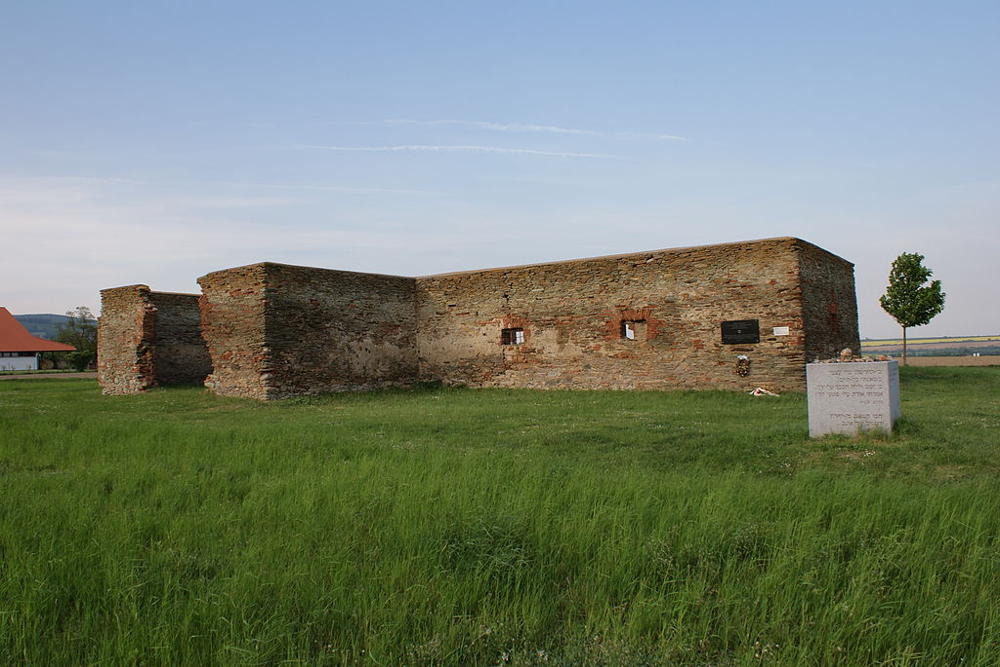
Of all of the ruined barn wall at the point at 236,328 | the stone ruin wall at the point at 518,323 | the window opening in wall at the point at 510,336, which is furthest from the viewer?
the window opening in wall at the point at 510,336

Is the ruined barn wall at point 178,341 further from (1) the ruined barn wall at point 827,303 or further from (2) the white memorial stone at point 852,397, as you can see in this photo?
(2) the white memorial stone at point 852,397

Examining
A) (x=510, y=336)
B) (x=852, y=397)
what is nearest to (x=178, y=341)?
(x=510, y=336)

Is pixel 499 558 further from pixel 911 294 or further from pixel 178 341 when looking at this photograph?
pixel 911 294

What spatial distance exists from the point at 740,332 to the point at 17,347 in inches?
2185

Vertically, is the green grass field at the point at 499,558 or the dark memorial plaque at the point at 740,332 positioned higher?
the dark memorial plaque at the point at 740,332

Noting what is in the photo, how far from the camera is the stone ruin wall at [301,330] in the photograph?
17.5 m

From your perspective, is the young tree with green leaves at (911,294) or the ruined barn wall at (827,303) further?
the young tree with green leaves at (911,294)

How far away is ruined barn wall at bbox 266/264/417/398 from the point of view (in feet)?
57.9

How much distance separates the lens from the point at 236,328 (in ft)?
59.4

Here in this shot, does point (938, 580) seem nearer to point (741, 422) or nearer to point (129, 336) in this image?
point (741, 422)

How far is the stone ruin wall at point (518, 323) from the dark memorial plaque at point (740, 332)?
0.15m

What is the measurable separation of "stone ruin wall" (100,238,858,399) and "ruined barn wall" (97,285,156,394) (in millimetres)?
57

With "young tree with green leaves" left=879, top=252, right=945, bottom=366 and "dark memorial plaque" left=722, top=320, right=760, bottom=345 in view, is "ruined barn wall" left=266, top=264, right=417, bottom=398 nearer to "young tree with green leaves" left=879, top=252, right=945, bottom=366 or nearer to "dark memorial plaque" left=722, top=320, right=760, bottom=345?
"dark memorial plaque" left=722, top=320, right=760, bottom=345

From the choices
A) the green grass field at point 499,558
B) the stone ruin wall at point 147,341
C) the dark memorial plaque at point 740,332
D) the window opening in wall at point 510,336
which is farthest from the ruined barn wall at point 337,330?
the green grass field at point 499,558
